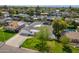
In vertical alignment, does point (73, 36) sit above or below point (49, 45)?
above

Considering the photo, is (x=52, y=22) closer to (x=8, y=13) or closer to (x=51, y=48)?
(x=51, y=48)

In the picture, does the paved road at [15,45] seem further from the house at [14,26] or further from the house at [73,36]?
the house at [73,36]

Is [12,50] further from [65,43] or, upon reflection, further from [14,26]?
[65,43]

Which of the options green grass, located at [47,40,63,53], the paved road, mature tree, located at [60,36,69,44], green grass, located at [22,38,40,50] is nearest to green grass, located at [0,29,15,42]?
the paved road

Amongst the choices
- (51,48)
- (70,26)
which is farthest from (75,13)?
(51,48)

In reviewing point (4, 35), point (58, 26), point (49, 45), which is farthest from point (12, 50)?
point (58, 26)
